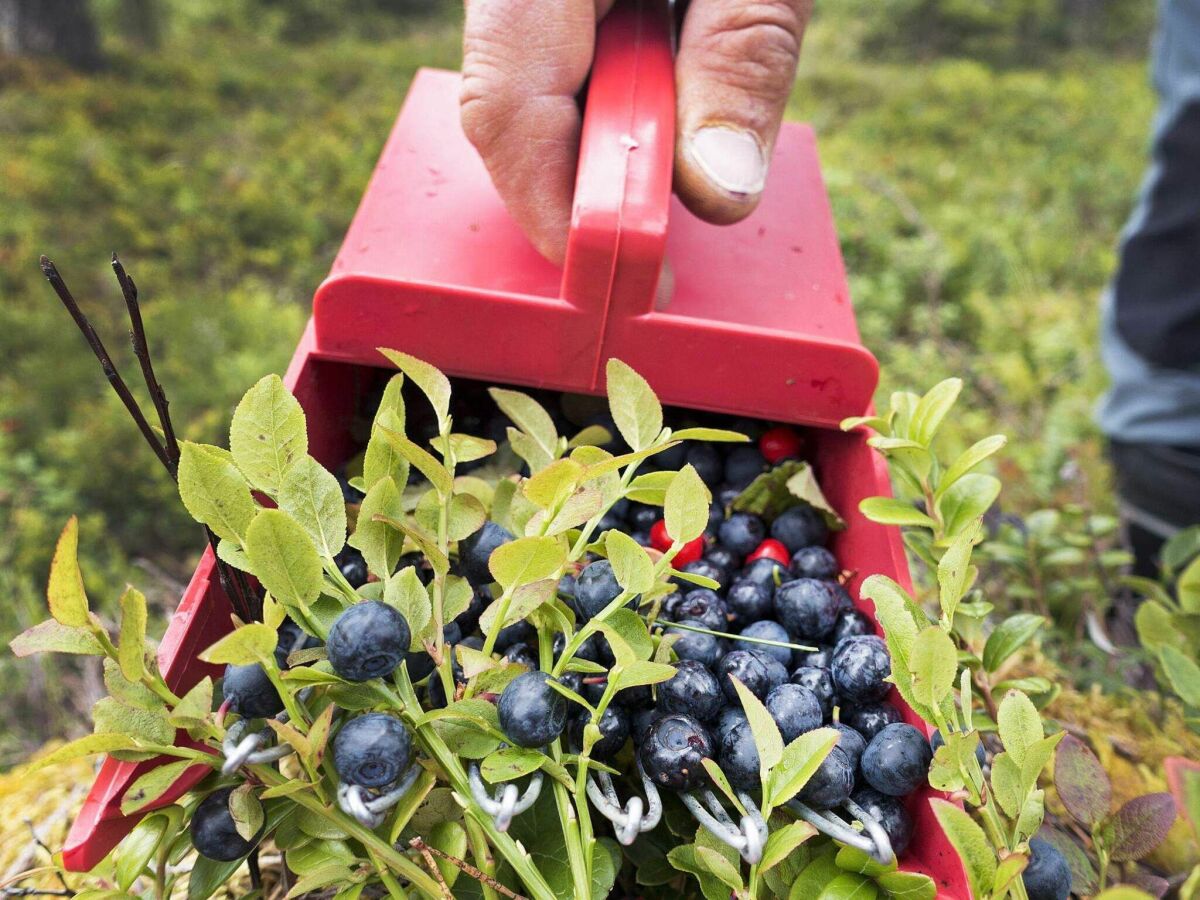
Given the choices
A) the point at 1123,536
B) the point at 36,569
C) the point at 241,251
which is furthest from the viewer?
the point at 241,251

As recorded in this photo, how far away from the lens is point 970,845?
75 centimetres

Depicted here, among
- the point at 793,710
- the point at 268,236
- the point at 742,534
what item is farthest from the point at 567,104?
the point at 268,236

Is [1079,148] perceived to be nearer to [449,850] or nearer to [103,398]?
[103,398]

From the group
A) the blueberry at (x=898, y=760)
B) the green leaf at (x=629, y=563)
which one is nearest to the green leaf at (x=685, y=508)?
the green leaf at (x=629, y=563)

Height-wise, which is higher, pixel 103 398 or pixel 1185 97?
pixel 1185 97

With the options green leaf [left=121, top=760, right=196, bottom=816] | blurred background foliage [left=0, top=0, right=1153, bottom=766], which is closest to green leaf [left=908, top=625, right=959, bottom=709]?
green leaf [left=121, top=760, right=196, bottom=816]

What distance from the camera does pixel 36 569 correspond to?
2.46m

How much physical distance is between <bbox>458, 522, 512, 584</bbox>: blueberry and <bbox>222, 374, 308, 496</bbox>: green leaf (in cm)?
19

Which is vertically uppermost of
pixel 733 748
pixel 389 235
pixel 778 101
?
pixel 778 101

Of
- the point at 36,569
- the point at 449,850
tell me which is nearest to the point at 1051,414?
the point at 449,850

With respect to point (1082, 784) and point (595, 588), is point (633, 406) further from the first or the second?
point (1082, 784)

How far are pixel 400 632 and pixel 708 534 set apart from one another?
0.56m

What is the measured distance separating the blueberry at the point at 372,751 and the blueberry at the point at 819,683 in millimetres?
404

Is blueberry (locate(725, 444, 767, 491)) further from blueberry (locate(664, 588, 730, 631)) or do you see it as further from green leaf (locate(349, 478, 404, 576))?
green leaf (locate(349, 478, 404, 576))
